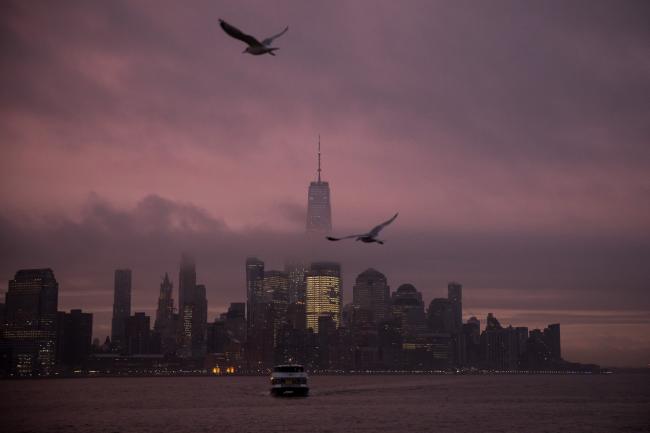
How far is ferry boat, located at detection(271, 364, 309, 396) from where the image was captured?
164000 millimetres

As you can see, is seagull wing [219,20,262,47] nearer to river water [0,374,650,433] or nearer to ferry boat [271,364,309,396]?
river water [0,374,650,433]

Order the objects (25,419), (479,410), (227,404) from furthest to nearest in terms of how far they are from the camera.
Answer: (227,404), (479,410), (25,419)

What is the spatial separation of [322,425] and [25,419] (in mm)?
47994

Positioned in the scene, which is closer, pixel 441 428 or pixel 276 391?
pixel 441 428

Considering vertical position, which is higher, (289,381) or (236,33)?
(236,33)

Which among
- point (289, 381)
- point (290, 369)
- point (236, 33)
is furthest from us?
point (290, 369)

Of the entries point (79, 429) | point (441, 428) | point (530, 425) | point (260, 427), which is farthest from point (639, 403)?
point (79, 429)

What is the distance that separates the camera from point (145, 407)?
14988cm

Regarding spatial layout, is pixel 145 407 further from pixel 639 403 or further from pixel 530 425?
pixel 639 403

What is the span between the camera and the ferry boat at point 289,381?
164 meters

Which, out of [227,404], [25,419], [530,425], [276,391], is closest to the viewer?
[530,425]

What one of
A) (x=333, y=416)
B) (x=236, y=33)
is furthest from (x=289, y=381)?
(x=236, y=33)

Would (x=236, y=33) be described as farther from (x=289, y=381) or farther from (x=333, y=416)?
(x=289, y=381)

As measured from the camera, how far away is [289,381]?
A: 165 meters
